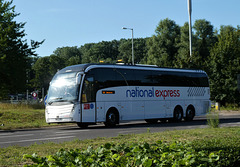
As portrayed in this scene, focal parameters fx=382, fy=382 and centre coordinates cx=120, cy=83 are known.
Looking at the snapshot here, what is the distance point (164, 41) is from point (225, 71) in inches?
1724

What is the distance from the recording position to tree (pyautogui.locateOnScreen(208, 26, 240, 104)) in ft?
123

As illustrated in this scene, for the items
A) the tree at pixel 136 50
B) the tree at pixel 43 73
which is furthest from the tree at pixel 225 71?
the tree at pixel 43 73

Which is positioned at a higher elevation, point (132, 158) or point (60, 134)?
point (132, 158)

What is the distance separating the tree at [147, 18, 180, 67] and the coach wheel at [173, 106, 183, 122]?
5398 cm

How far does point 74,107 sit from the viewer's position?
19.4 metres

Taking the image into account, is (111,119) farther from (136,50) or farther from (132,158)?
(136,50)

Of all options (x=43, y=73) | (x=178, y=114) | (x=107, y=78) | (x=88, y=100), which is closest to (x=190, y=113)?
(x=178, y=114)

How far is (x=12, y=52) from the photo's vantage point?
27719 millimetres

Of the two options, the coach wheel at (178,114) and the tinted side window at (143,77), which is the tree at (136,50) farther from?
the tinted side window at (143,77)

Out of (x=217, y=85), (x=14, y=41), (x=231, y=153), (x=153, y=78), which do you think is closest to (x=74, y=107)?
(x=153, y=78)

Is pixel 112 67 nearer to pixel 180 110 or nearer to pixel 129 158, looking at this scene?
pixel 180 110

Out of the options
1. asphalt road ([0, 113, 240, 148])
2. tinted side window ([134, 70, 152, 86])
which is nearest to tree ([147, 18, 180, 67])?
tinted side window ([134, 70, 152, 86])

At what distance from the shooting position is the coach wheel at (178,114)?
2545cm

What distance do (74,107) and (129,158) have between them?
1383 centimetres
